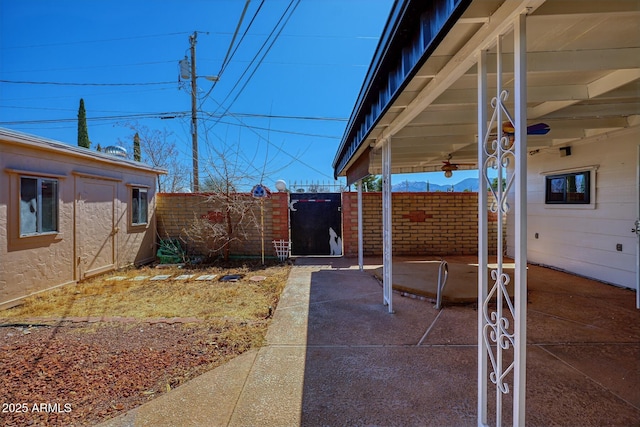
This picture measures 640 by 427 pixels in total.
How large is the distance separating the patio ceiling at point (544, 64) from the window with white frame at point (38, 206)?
5687mm

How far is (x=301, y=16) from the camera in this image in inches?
237

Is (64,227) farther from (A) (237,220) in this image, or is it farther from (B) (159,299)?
(A) (237,220)

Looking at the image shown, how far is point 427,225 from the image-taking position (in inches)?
336

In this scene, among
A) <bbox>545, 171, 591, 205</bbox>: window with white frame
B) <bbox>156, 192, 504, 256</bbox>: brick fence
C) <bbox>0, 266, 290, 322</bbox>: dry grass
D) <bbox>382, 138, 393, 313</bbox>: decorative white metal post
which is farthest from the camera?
<bbox>156, 192, 504, 256</bbox>: brick fence

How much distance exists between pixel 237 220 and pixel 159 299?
355 cm

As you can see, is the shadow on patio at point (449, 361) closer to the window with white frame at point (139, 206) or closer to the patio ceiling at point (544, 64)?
the patio ceiling at point (544, 64)

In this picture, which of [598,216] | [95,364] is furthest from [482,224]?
[598,216]

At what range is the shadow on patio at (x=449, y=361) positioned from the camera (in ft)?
6.82

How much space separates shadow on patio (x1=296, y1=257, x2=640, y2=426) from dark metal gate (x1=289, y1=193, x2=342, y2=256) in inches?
149

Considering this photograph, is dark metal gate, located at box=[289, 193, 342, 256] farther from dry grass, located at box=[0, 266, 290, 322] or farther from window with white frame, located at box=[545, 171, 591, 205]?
window with white frame, located at box=[545, 171, 591, 205]

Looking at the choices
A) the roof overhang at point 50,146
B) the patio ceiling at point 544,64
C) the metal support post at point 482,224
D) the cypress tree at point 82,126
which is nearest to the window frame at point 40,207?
the roof overhang at point 50,146

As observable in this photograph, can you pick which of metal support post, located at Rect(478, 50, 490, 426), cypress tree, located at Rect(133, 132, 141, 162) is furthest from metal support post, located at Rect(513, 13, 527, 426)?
cypress tree, located at Rect(133, 132, 141, 162)

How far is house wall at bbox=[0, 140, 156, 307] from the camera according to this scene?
4715 mm

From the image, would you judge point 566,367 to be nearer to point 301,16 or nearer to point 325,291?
point 325,291
